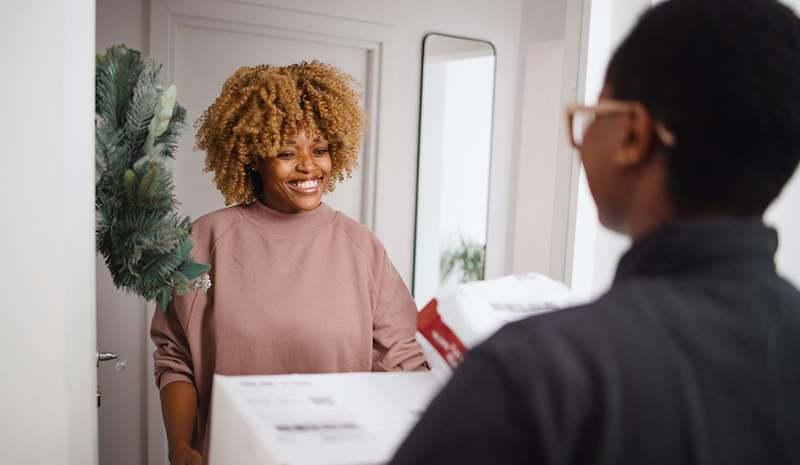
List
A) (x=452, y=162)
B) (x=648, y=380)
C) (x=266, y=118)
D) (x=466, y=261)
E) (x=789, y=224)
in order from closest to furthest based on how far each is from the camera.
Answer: (x=648, y=380) → (x=266, y=118) → (x=789, y=224) → (x=452, y=162) → (x=466, y=261)

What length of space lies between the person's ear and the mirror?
2.08m

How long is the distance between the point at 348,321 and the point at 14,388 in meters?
0.62

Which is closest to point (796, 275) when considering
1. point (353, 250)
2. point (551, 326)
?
point (353, 250)

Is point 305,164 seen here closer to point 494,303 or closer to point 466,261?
point 494,303

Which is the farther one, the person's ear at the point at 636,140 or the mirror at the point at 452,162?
the mirror at the point at 452,162

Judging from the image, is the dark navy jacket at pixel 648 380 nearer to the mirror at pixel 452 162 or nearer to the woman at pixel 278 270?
the woman at pixel 278 270

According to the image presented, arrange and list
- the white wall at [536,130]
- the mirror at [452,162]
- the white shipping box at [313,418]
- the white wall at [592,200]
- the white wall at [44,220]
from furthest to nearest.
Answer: the white wall at [536,130]
the mirror at [452,162]
the white wall at [592,200]
the white wall at [44,220]
the white shipping box at [313,418]

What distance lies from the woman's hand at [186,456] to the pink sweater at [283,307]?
91 mm

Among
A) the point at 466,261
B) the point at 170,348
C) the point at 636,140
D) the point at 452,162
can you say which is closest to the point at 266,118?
the point at 170,348

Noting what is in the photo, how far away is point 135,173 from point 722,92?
2.81 ft

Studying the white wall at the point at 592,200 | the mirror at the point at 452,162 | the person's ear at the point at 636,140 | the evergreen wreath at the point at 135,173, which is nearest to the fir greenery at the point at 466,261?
the mirror at the point at 452,162

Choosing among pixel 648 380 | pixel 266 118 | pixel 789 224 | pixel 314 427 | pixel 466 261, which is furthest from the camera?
pixel 466 261

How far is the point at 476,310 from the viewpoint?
78 centimetres

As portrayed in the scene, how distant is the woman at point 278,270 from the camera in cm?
131
